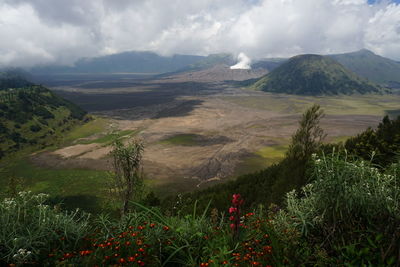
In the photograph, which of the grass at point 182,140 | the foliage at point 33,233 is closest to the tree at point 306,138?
the foliage at point 33,233

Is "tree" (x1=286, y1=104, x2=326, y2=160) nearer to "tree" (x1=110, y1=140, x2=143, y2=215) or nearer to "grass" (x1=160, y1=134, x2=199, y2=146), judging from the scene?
"tree" (x1=110, y1=140, x2=143, y2=215)

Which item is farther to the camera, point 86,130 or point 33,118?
point 33,118

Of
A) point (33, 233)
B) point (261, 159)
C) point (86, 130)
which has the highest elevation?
point (33, 233)

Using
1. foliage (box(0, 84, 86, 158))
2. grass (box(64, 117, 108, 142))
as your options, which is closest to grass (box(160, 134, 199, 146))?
grass (box(64, 117, 108, 142))

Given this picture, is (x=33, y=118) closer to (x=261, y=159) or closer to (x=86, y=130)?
(x=86, y=130)

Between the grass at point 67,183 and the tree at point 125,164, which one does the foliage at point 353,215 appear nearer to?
the tree at point 125,164

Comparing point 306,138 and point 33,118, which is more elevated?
point 306,138

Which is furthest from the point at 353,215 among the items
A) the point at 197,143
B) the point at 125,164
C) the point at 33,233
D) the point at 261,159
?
the point at 197,143
